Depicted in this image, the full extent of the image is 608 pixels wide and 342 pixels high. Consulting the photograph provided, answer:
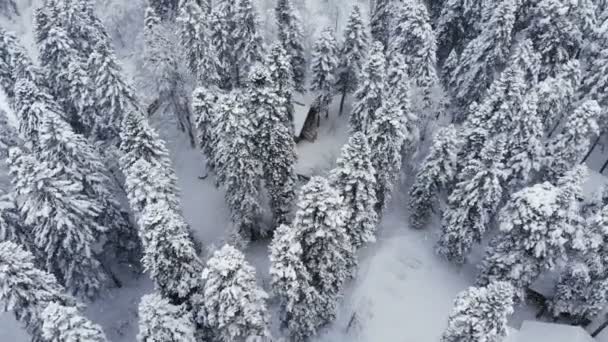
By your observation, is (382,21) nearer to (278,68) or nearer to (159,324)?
(278,68)

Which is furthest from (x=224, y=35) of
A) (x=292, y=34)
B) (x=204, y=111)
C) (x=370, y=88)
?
(x=370, y=88)

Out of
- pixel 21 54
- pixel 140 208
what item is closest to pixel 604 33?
pixel 140 208

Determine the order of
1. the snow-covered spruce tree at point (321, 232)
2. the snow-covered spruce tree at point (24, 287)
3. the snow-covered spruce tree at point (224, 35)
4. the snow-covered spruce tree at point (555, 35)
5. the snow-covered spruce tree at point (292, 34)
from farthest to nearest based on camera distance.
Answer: the snow-covered spruce tree at point (292, 34) → the snow-covered spruce tree at point (224, 35) → the snow-covered spruce tree at point (555, 35) → the snow-covered spruce tree at point (321, 232) → the snow-covered spruce tree at point (24, 287)

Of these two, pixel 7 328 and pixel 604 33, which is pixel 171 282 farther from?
pixel 604 33

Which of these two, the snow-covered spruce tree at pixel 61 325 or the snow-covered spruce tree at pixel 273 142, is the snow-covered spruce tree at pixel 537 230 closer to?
the snow-covered spruce tree at pixel 273 142

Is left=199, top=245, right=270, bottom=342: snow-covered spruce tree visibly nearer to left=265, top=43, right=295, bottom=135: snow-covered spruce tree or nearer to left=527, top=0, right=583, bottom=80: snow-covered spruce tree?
left=265, top=43, right=295, bottom=135: snow-covered spruce tree

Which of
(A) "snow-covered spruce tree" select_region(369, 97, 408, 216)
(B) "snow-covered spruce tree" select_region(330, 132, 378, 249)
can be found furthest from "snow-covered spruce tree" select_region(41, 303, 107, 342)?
(A) "snow-covered spruce tree" select_region(369, 97, 408, 216)

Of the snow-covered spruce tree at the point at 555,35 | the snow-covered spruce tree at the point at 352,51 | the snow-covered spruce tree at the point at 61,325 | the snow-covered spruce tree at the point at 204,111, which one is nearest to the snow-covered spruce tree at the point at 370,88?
the snow-covered spruce tree at the point at 352,51
